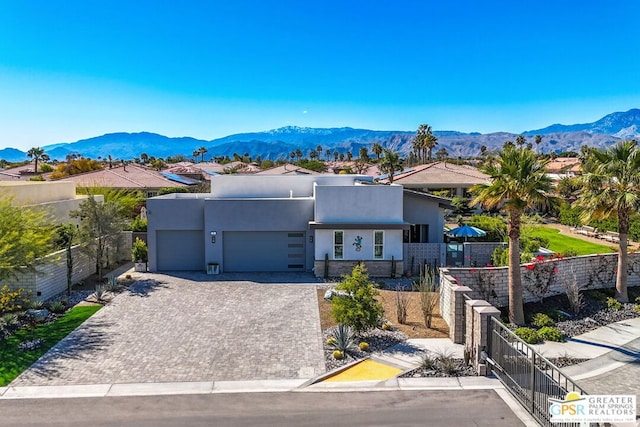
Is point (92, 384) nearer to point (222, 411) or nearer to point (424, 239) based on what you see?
point (222, 411)

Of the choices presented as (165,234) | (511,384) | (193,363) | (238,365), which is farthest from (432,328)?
(165,234)

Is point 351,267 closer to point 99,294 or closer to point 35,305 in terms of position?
point 99,294

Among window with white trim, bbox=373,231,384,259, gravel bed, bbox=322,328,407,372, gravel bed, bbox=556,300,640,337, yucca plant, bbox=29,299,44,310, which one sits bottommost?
gravel bed, bbox=556,300,640,337

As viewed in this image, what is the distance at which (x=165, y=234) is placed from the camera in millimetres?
22641

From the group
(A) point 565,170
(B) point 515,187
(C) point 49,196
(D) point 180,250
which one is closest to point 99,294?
(D) point 180,250

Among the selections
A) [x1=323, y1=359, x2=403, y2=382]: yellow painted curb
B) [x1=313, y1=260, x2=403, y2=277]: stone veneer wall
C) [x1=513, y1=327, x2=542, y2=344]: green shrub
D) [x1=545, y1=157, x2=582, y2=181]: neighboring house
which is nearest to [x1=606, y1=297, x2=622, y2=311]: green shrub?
[x1=513, y1=327, x2=542, y2=344]: green shrub

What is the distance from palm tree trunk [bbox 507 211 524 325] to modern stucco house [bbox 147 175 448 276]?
256 inches

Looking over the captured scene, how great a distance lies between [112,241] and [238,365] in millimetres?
12435

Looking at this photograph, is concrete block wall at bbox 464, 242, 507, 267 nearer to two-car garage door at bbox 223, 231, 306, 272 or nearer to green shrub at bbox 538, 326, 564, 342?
two-car garage door at bbox 223, 231, 306, 272

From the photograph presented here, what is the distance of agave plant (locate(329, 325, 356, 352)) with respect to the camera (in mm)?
12586

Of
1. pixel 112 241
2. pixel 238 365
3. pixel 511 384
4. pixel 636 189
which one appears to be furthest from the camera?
pixel 112 241

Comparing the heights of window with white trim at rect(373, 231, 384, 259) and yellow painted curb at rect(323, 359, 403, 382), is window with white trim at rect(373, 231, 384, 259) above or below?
above

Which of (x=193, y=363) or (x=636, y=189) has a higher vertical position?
(x=636, y=189)

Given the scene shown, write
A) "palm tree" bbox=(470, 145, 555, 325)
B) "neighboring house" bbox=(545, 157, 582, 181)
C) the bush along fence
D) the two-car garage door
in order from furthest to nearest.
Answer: "neighboring house" bbox=(545, 157, 582, 181) < the two-car garage door < "palm tree" bbox=(470, 145, 555, 325) < the bush along fence
